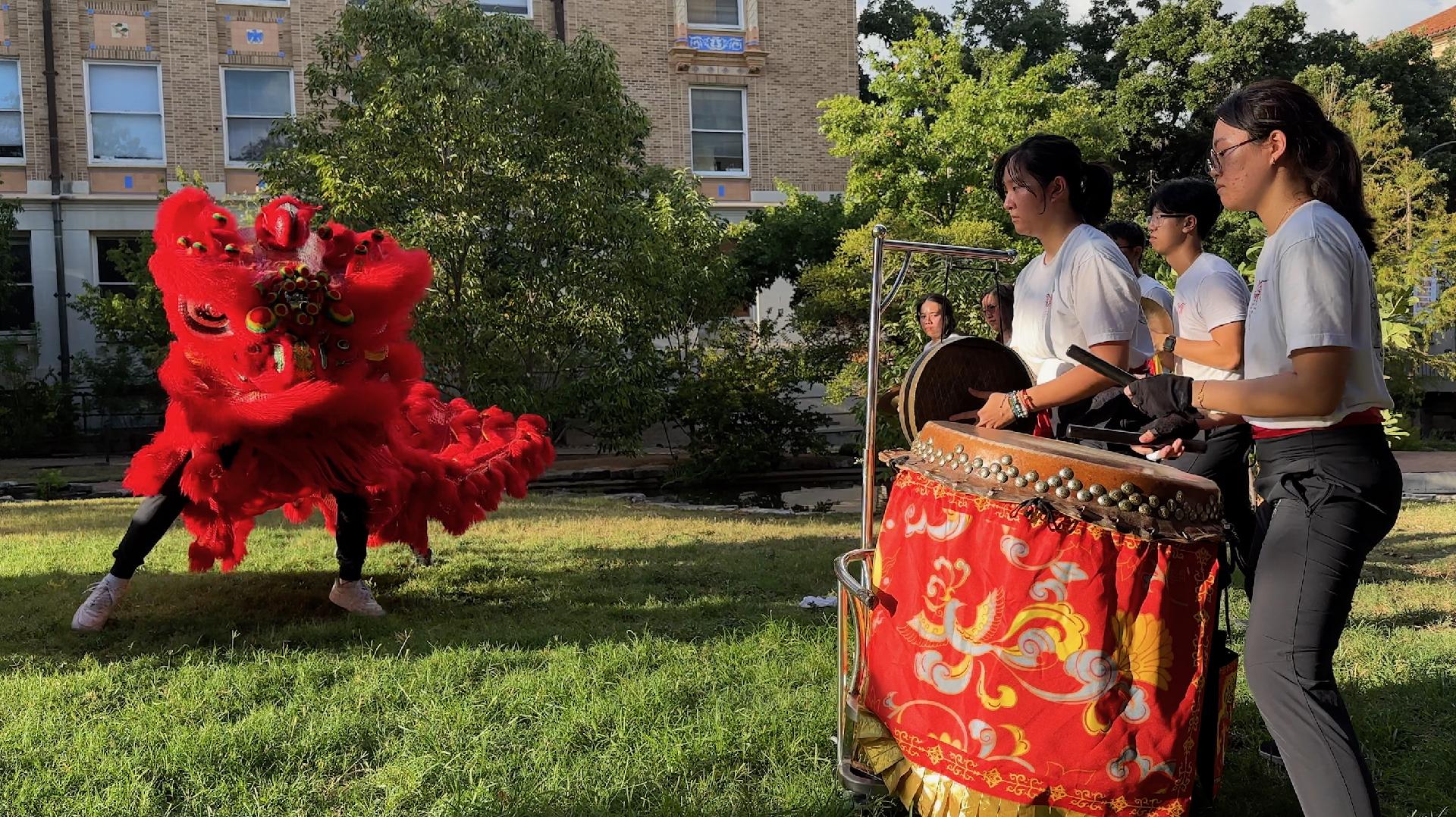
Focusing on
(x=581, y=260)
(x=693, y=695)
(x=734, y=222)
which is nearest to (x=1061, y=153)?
(x=693, y=695)

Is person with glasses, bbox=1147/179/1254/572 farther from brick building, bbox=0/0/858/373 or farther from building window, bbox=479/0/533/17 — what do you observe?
building window, bbox=479/0/533/17

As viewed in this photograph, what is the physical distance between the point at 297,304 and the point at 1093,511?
3249mm

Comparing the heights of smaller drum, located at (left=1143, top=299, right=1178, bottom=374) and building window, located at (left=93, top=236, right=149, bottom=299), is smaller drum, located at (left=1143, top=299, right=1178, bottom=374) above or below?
below

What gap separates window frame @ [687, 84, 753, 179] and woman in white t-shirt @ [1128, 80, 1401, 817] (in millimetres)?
19957

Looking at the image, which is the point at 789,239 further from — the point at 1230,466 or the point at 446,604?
the point at 1230,466

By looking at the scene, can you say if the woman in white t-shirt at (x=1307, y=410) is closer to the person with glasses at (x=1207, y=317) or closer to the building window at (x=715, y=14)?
the person with glasses at (x=1207, y=317)

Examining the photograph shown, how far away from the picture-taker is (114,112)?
19.7 meters

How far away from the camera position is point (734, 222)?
22.2m

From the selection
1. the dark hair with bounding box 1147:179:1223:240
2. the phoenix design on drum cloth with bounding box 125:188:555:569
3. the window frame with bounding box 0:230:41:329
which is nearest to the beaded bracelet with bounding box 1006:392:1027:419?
the dark hair with bounding box 1147:179:1223:240

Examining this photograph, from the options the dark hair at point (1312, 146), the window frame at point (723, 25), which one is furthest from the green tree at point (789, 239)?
the dark hair at point (1312, 146)

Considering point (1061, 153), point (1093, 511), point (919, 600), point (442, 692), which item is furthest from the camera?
point (442, 692)

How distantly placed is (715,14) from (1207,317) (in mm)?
20378

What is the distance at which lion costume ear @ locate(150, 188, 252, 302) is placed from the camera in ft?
13.9

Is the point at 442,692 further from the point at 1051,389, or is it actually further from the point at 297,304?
the point at 1051,389
